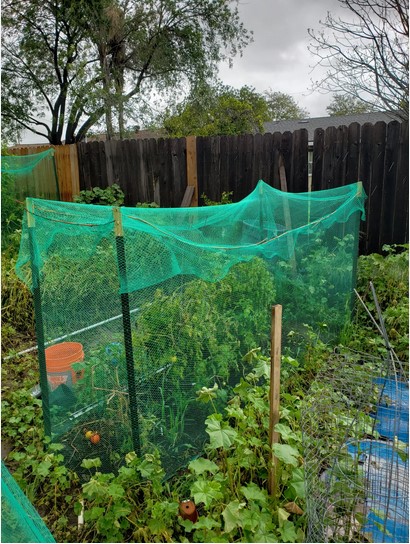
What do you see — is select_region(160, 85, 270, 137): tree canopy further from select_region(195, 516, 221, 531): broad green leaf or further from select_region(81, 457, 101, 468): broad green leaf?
select_region(195, 516, 221, 531): broad green leaf

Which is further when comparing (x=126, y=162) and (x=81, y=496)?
(x=126, y=162)

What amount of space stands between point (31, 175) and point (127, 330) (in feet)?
20.2

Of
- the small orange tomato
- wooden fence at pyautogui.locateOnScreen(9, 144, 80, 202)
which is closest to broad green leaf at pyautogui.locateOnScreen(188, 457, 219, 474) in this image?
the small orange tomato

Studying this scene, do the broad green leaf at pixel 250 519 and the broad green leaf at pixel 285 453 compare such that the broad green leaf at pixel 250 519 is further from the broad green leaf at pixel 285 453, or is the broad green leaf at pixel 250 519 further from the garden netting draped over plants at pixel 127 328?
the garden netting draped over plants at pixel 127 328

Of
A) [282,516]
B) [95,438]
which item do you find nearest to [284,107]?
[95,438]

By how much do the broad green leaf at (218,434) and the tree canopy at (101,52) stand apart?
14.4 meters

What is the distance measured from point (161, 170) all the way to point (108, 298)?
4760mm

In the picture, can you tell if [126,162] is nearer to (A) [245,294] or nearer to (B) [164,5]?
(A) [245,294]

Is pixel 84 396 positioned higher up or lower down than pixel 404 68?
lower down

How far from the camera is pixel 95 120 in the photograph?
1556 centimetres

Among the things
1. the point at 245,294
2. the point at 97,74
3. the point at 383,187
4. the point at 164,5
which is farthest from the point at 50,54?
the point at 245,294

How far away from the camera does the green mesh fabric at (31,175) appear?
6707mm

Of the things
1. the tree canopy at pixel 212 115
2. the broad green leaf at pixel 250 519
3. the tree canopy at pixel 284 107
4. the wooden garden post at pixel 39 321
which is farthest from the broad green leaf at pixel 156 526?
the tree canopy at pixel 284 107

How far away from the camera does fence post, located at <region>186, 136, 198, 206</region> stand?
6.31 m
